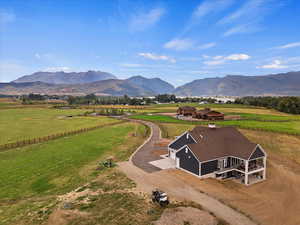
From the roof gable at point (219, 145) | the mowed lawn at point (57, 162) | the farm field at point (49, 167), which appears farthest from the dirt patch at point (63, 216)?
the roof gable at point (219, 145)

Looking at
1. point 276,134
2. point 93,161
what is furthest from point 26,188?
point 276,134

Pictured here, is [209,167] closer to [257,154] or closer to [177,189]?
[177,189]

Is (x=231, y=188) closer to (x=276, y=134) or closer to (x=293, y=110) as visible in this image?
(x=276, y=134)

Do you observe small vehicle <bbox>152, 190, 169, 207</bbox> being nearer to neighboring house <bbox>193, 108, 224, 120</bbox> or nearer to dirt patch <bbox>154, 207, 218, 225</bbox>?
dirt patch <bbox>154, 207, 218, 225</bbox>

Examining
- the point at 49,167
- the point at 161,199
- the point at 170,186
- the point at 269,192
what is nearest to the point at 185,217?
the point at 161,199

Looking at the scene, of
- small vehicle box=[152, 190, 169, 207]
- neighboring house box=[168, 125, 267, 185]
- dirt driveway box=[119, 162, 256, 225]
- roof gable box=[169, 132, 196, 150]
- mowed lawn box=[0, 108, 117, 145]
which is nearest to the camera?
dirt driveway box=[119, 162, 256, 225]

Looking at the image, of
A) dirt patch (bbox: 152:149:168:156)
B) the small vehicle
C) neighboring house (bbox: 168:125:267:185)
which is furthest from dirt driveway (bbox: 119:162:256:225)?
dirt patch (bbox: 152:149:168:156)

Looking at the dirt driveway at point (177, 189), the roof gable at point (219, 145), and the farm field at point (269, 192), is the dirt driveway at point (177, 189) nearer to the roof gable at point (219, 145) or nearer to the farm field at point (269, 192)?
the farm field at point (269, 192)
